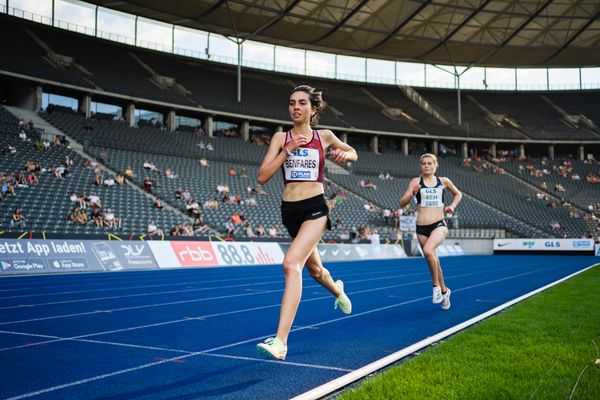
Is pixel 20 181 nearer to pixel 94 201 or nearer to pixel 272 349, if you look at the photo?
pixel 94 201

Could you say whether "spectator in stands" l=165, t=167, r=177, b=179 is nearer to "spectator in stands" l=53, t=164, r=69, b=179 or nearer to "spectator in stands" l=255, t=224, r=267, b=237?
"spectator in stands" l=53, t=164, r=69, b=179

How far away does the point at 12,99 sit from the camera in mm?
35906

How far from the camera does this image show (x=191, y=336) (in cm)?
609

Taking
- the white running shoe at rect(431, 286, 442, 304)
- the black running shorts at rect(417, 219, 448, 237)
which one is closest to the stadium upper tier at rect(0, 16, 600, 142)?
the black running shorts at rect(417, 219, 448, 237)

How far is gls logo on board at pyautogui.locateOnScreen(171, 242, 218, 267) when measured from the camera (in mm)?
20359

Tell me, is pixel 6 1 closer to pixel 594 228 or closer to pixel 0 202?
pixel 0 202

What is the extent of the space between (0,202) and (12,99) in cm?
1752

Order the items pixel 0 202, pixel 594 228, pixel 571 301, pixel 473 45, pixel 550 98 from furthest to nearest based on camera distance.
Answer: pixel 550 98
pixel 473 45
pixel 594 228
pixel 0 202
pixel 571 301

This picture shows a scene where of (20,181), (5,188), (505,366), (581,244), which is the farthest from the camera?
(581,244)

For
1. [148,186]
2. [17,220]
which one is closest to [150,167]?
[148,186]

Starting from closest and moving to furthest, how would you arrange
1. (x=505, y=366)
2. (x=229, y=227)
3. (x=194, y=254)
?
1. (x=505, y=366)
2. (x=194, y=254)
3. (x=229, y=227)

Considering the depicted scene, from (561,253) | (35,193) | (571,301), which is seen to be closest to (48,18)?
(35,193)

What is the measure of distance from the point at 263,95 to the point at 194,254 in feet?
98.7

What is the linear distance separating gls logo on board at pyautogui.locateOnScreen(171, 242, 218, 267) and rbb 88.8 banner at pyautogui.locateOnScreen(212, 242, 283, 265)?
307 mm
